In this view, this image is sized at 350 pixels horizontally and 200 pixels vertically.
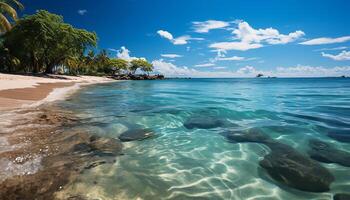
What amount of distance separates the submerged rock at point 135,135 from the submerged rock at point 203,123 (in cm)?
147

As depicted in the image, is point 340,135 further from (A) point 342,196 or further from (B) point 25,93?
(B) point 25,93

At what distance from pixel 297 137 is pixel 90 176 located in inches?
218

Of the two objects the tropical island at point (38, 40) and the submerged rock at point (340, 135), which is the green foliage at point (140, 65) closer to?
the tropical island at point (38, 40)

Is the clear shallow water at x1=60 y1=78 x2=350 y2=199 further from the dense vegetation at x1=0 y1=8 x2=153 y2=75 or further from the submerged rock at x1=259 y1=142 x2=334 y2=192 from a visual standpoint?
the dense vegetation at x1=0 y1=8 x2=153 y2=75

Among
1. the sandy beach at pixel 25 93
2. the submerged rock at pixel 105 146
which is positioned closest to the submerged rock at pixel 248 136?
the submerged rock at pixel 105 146

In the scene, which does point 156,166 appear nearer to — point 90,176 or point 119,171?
point 119,171

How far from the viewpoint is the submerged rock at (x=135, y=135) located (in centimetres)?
635

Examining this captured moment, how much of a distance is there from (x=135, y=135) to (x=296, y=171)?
400cm

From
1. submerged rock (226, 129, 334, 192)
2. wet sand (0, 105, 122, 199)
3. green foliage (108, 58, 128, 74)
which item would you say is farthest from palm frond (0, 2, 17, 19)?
green foliage (108, 58, 128, 74)

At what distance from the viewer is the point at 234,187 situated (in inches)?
155

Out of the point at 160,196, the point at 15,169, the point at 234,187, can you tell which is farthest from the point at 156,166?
the point at 15,169

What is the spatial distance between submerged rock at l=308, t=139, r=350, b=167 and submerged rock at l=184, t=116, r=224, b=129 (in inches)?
116

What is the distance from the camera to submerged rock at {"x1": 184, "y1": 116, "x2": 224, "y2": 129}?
26.2 ft

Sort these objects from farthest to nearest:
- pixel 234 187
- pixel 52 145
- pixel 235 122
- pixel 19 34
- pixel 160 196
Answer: pixel 19 34 → pixel 235 122 → pixel 52 145 → pixel 234 187 → pixel 160 196
